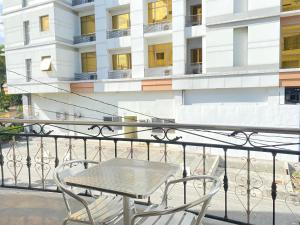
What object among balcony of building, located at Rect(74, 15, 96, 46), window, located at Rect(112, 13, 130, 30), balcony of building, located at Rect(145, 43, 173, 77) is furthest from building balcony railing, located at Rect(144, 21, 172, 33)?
balcony of building, located at Rect(74, 15, 96, 46)

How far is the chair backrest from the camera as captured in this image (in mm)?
1817

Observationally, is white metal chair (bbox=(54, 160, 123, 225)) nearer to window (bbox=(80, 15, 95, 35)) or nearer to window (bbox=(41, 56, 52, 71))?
window (bbox=(41, 56, 52, 71))

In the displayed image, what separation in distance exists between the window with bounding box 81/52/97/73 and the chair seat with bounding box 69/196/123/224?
1519cm

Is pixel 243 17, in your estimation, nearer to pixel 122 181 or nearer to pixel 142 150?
pixel 142 150

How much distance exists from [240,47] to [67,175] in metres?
11.7

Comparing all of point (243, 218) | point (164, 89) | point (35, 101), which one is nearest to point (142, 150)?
point (164, 89)

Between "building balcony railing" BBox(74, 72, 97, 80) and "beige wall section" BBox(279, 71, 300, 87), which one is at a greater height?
"building balcony railing" BBox(74, 72, 97, 80)

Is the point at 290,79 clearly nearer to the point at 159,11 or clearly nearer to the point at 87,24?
the point at 159,11

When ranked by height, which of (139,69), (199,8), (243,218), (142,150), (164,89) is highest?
(199,8)

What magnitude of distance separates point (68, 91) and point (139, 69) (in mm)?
4909

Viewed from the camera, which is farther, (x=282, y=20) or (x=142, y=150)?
(x=142, y=150)

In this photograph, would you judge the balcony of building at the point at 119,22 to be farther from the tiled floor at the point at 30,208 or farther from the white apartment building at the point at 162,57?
the tiled floor at the point at 30,208

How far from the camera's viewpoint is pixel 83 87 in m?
16.0

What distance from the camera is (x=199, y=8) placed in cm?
1356
